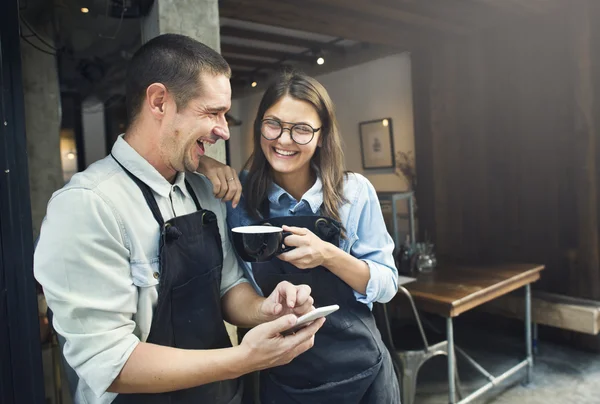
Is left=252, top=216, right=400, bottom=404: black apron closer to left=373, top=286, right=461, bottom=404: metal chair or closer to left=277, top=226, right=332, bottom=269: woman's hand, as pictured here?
left=277, top=226, right=332, bottom=269: woman's hand

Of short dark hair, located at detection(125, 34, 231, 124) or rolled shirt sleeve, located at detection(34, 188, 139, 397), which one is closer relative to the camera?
rolled shirt sleeve, located at detection(34, 188, 139, 397)

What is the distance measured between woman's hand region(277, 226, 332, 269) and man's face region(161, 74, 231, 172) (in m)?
0.35

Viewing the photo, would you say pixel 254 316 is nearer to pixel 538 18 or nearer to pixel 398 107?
pixel 538 18

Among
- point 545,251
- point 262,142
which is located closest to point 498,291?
point 545,251

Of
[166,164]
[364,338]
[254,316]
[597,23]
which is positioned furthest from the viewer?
[597,23]

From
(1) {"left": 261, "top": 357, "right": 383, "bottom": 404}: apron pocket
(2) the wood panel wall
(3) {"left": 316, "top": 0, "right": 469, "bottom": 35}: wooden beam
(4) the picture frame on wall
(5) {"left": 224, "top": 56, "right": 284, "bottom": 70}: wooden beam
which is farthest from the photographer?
(5) {"left": 224, "top": 56, "right": 284, "bottom": 70}: wooden beam

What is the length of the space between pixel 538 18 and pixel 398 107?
5.76ft

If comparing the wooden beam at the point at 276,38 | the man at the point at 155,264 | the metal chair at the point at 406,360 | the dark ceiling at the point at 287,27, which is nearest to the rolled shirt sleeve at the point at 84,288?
the man at the point at 155,264

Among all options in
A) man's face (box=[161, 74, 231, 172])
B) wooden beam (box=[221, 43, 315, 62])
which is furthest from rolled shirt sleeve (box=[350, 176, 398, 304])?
wooden beam (box=[221, 43, 315, 62])

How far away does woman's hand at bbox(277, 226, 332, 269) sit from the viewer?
133 cm

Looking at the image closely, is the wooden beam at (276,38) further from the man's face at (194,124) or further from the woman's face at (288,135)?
the man's face at (194,124)

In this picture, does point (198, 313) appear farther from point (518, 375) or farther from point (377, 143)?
point (377, 143)

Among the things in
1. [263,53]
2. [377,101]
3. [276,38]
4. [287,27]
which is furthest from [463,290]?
[263,53]

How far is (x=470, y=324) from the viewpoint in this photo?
4.97 m
